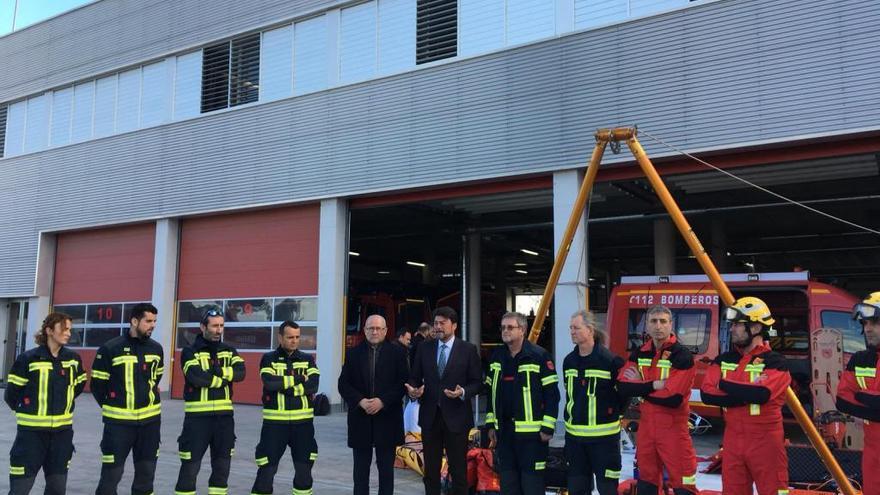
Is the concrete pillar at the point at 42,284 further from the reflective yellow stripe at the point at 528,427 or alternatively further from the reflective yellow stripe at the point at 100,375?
the reflective yellow stripe at the point at 528,427

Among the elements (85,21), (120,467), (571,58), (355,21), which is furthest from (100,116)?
(120,467)

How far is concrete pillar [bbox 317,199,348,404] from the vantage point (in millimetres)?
15516

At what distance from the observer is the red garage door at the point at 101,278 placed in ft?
64.1

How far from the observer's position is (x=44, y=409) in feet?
19.1

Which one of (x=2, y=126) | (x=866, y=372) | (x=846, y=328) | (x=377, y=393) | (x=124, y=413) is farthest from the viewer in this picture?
(x=2, y=126)

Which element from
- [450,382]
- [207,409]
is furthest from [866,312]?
[207,409]

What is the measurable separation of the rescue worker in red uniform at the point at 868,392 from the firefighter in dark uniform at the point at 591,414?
Answer: 65.2 inches

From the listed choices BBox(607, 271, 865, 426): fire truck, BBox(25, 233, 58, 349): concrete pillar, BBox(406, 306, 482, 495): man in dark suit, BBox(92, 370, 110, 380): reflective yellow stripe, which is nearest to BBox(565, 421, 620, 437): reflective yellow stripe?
BBox(406, 306, 482, 495): man in dark suit

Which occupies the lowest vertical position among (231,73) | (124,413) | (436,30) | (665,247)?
(124,413)

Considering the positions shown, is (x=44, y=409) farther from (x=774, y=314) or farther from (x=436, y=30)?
(x=774, y=314)

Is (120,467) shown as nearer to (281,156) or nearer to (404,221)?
(281,156)

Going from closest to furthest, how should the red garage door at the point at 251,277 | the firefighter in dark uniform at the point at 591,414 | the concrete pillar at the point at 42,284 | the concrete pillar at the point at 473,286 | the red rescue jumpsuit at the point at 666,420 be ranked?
the red rescue jumpsuit at the point at 666,420, the firefighter in dark uniform at the point at 591,414, the red garage door at the point at 251,277, the concrete pillar at the point at 473,286, the concrete pillar at the point at 42,284

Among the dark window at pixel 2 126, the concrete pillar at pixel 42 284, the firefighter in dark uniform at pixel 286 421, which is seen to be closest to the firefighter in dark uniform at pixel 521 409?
the firefighter in dark uniform at pixel 286 421

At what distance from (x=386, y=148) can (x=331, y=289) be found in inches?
135
